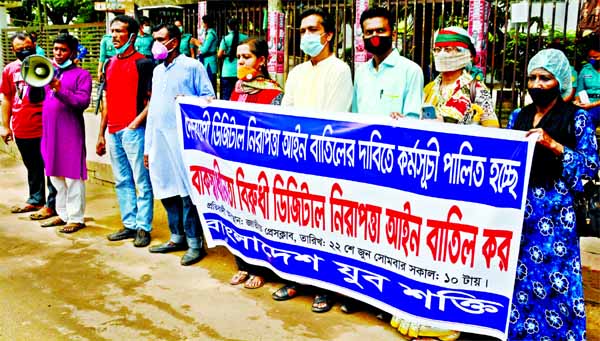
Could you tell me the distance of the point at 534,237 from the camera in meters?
3.19

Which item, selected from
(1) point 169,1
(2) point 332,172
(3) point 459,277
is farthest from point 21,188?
(3) point 459,277

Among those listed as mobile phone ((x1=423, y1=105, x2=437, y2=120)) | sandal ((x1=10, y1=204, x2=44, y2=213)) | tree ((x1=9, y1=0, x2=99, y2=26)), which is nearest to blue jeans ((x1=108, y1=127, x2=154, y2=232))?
sandal ((x1=10, y1=204, x2=44, y2=213))

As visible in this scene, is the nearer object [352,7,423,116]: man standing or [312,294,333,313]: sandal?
[352,7,423,116]: man standing

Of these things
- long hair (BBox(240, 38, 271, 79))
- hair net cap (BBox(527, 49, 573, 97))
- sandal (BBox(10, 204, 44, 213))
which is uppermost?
long hair (BBox(240, 38, 271, 79))

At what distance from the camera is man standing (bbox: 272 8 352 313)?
3.92m

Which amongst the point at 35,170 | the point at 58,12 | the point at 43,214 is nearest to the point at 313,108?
the point at 43,214

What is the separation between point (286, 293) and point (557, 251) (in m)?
1.78

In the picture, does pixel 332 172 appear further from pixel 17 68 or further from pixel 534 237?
pixel 17 68

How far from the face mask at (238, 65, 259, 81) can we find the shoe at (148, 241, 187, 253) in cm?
167

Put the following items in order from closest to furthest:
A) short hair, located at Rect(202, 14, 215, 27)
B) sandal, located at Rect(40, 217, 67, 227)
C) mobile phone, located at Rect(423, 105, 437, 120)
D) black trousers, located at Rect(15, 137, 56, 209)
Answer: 1. mobile phone, located at Rect(423, 105, 437, 120)
2. sandal, located at Rect(40, 217, 67, 227)
3. black trousers, located at Rect(15, 137, 56, 209)
4. short hair, located at Rect(202, 14, 215, 27)

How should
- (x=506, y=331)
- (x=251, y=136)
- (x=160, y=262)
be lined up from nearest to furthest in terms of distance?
(x=506, y=331), (x=251, y=136), (x=160, y=262)

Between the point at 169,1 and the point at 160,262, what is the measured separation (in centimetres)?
576

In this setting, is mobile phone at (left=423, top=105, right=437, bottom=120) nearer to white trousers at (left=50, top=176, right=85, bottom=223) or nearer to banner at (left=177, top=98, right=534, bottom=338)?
banner at (left=177, top=98, right=534, bottom=338)

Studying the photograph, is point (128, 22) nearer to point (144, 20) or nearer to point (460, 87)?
point (460, 87)
